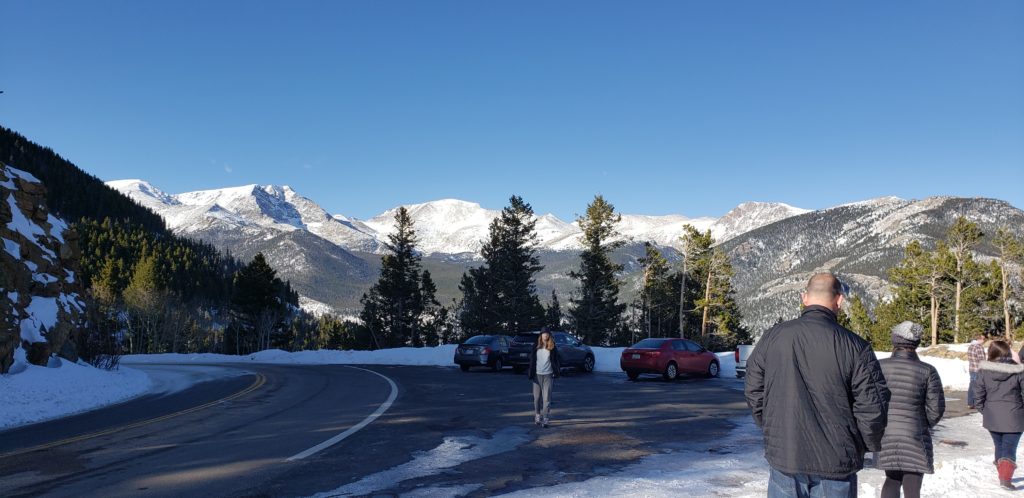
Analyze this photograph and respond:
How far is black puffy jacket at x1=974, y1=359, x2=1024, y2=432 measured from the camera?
7.11 meters

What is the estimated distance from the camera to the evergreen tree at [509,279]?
5622 centimetres

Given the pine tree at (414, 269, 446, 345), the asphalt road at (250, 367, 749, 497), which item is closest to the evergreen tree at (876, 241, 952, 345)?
the pine tree at (414, 269, 446, 345)

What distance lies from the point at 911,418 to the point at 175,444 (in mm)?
8992

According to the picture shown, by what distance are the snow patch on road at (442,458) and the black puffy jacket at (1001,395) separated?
18.7 feet

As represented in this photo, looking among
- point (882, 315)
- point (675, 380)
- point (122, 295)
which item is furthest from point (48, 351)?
point (882, 315)

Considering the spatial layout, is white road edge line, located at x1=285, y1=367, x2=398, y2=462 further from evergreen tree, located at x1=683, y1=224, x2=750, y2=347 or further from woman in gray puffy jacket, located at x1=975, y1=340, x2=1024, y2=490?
evergreen tree, located at x1=683, y1=224, x2=750, y2=347

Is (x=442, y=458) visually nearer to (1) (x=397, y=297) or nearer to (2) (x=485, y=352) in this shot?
(2) (x=485, y=352)

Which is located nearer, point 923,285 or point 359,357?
point 359,357

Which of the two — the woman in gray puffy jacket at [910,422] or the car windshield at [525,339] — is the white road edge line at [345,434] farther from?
the car windshield at [525,339]

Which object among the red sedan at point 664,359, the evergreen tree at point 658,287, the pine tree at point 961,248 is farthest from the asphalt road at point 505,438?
the pine tree at point 961,248

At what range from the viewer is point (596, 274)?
56438mm

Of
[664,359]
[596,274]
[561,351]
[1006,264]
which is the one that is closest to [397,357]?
[561,351]

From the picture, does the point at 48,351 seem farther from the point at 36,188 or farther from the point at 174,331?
the point at 174,331

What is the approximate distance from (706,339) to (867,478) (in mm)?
50100
